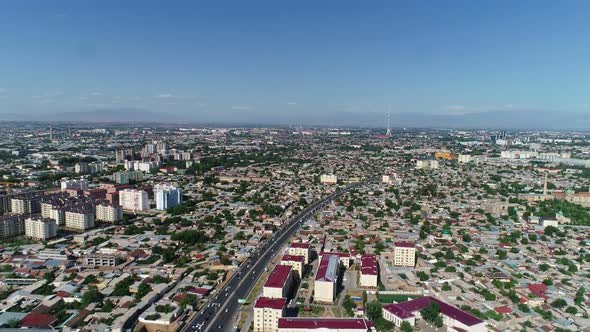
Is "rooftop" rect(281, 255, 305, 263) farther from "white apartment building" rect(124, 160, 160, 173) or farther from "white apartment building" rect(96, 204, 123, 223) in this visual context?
"white apartment building" rect(124, 160, 160, 173)

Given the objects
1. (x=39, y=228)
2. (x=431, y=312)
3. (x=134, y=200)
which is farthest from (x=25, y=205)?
(x=431, y=312)

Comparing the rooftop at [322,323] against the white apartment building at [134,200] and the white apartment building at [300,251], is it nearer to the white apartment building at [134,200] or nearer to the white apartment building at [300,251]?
the white apartment building at [300,251]

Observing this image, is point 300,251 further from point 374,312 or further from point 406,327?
point 406,327

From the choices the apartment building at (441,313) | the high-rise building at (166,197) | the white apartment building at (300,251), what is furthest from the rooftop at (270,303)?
the high-rise building at (166,197)

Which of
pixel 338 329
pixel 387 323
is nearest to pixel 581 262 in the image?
pixel 387 323

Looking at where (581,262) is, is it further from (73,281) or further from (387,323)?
(73,281)

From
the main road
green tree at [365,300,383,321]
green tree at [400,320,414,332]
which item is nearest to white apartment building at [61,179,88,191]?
the main road
